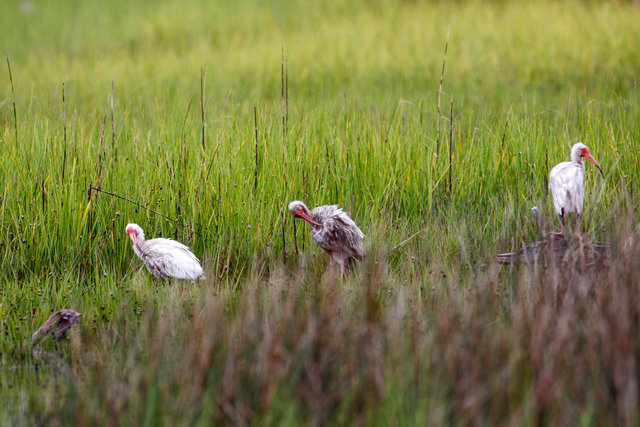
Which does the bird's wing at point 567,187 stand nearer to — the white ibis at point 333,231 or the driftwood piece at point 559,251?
the driftwood piece at point 559,251

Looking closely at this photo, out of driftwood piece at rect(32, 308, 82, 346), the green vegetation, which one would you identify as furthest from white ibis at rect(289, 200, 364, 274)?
driftwood piece at rect(32, 308, 82, 346)

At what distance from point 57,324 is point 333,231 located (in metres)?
1.60

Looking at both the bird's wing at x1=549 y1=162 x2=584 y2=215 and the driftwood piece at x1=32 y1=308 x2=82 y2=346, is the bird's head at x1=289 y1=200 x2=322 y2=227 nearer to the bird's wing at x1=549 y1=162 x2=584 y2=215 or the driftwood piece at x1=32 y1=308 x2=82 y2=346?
the driftwood piece at x1=32 y1=308 x2=82 y2=346

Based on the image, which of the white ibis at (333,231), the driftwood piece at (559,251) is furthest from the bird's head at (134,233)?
the driftwood piece at (559,251)

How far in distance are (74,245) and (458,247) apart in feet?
8.37

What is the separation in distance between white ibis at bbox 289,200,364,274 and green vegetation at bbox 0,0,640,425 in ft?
0.41

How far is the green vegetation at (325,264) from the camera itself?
107 inches

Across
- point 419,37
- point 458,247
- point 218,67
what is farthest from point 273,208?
point 419,37

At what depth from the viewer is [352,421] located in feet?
8.59

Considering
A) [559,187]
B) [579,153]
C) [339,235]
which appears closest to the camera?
[339,235]

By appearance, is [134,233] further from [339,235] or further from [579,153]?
[579,153]

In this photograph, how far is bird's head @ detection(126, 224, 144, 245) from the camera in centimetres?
427

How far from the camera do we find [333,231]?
4043 millimetres

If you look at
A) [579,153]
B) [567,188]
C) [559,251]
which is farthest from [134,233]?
[579,153]
